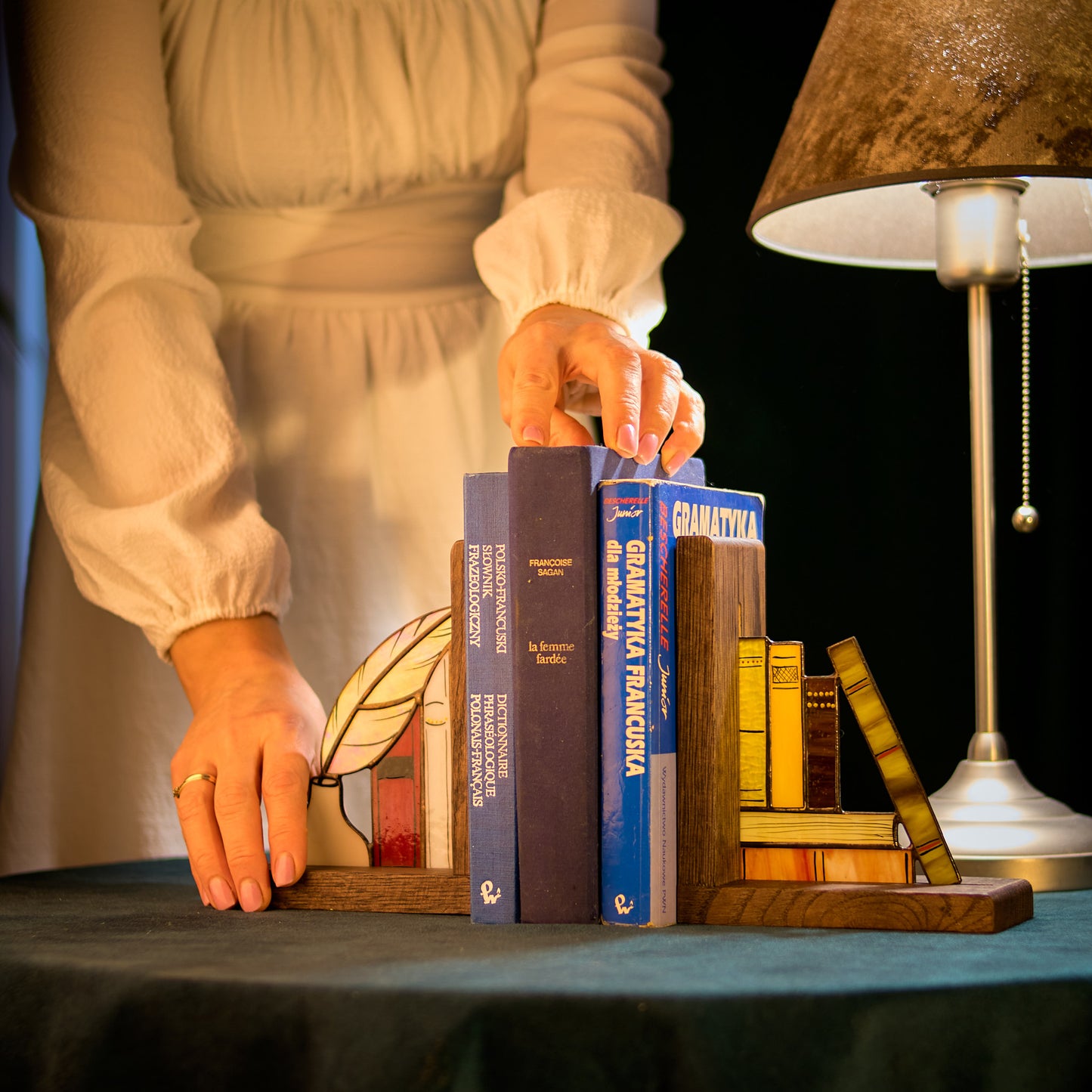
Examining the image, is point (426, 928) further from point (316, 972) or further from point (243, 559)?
point (243, 559)

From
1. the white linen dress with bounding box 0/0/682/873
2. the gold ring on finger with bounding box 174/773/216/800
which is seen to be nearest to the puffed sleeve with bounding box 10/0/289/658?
the white linen dress with bounding box 0/0/682/873

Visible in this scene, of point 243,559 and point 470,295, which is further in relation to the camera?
point 470,295

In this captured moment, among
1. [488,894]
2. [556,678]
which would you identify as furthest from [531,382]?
[488,894]

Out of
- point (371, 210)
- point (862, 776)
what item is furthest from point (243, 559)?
point (862, 776)

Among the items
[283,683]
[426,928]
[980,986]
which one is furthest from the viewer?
[283,683]

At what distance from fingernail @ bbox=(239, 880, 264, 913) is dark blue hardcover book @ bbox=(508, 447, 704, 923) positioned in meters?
0.18

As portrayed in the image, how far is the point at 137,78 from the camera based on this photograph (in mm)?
1273

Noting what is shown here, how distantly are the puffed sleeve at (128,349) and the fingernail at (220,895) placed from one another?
257 mm

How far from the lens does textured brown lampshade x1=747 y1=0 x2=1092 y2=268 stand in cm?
90

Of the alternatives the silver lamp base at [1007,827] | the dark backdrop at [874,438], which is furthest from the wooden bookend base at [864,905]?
the dark backdrop at [874,438]

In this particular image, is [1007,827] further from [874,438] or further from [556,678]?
[874,438]

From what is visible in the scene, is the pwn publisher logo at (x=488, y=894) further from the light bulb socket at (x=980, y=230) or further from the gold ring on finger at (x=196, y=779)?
the light bulb socket at (x=980, y=230)

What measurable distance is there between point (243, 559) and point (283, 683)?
0.12 metres

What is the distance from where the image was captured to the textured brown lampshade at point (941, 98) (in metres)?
0.90
